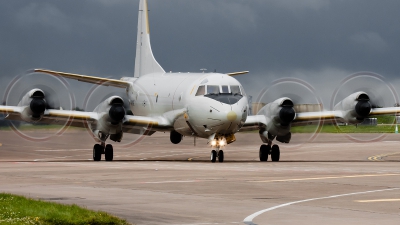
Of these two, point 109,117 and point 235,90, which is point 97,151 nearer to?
point 109,117

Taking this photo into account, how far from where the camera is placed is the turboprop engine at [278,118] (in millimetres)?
38188

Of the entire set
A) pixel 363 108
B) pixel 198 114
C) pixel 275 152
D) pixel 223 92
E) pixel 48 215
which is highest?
pixel 223 92

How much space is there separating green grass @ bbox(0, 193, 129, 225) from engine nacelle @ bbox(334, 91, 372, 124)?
76.3ft

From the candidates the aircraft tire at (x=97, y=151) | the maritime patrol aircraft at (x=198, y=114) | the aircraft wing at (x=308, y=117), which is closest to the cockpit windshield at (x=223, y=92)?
the maritime patrol aircraft at (x=198, y=114)

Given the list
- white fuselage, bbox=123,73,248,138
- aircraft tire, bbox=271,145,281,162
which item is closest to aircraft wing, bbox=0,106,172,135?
white fuselage, bbox=123,73,248,138

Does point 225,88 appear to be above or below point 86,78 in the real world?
below

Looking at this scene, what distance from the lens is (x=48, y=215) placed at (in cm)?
1516

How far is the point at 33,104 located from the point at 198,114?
7654 mm

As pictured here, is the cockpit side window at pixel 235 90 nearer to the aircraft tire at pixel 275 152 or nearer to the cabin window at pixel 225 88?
the cabin window at pixel 225 88

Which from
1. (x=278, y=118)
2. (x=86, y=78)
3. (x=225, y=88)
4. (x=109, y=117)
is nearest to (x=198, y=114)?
(x=225, y=88)

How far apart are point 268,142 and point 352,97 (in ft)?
15.0

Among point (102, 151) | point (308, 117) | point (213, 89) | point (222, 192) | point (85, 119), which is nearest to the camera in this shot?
point (222, 192)

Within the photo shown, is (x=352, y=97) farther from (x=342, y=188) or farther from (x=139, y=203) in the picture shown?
(x=139, y=203)

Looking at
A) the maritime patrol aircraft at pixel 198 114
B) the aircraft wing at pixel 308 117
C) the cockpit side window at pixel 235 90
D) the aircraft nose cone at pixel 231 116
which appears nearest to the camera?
the aircraft nose cone at pixel 231 116
